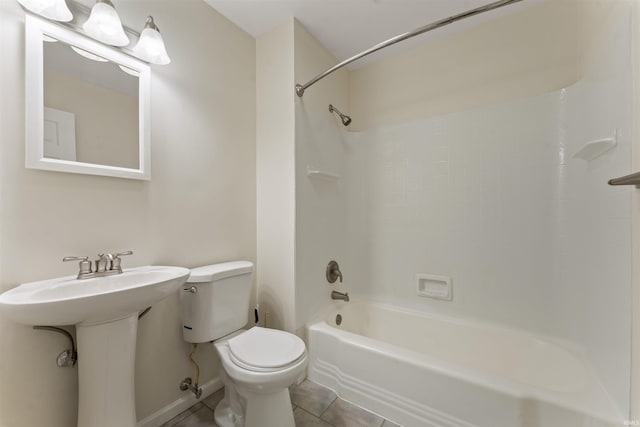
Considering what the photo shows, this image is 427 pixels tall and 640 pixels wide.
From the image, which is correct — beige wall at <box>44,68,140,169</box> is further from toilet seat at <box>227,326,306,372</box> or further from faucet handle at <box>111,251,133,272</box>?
toilet seat at <box>227,326,306,372</box>

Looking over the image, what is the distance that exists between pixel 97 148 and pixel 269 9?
1300 millimetres

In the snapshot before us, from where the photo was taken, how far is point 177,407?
1.35 metres

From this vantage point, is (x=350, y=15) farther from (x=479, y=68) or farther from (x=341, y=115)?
(x=479, y=68)

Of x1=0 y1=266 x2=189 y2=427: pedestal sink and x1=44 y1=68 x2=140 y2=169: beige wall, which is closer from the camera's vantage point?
x1=0 y1=266 x2=189 y2=427: pedestal sink

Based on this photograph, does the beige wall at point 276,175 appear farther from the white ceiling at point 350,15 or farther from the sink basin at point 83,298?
the sink basin at point 83,298

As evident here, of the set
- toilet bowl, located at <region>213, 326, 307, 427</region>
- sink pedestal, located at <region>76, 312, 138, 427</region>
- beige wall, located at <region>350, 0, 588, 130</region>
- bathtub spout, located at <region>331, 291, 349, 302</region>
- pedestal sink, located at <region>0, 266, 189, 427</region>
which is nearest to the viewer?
pedestal sink, located at <region>0, 266, 189, 427</region>

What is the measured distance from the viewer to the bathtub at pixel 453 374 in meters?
1.01

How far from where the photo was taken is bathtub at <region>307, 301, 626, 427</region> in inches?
39.7

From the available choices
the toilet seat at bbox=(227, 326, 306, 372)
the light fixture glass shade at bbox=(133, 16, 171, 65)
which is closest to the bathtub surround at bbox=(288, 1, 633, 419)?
the toilet seat at bbox=(227, 326, 306, 372)

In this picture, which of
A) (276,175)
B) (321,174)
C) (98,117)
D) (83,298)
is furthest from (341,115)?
(83,298)

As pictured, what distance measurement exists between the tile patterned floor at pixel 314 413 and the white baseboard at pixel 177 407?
0.07 ft

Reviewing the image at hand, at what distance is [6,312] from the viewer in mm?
725

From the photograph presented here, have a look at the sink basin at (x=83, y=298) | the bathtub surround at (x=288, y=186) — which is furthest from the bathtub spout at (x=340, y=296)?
the sink basin at (x=83, y=298)

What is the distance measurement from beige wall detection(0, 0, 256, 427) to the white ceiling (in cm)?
15
